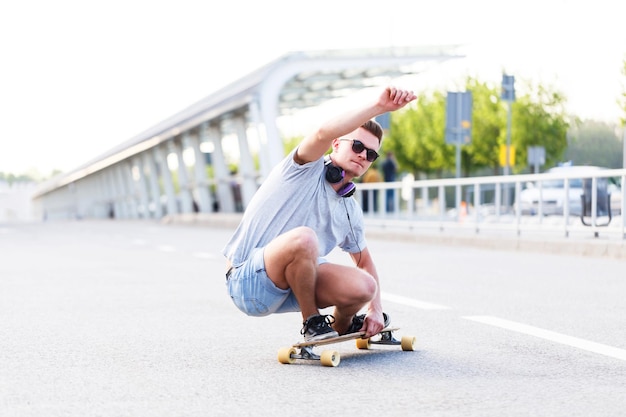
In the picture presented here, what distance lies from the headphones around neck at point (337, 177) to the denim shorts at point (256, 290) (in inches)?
18.8

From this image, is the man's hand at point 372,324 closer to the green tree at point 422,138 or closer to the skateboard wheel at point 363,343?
the skateboard wheel at point 363,343

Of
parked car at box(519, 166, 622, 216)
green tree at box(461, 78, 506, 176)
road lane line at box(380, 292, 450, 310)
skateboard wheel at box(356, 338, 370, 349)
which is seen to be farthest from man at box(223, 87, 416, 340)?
green tree at box(461, 78, 506, 176)

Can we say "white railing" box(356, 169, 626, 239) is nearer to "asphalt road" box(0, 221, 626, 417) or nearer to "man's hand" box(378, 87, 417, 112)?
"asphalt road" box(0, 221, 626, 417)

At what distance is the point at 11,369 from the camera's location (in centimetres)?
561

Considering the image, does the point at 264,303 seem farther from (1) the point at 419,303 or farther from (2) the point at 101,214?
(2) the point at 101,214

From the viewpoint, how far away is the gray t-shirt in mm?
5602

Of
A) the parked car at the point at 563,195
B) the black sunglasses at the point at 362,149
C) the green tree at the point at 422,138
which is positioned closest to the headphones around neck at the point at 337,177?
the black sunglasses at the point at 362,149

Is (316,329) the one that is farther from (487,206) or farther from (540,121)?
(540,121)

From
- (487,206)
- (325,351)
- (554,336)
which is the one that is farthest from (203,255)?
(325,351)

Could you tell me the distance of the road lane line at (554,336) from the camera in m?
6.25

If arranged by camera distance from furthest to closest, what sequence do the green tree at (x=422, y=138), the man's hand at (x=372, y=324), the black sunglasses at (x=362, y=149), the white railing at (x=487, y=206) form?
the green tree at (x=422, y=138) < the white railing at (x=487, y=206) < the man's hand at (x=372, y=324) < the black sunglasses at (x=362, y=149)

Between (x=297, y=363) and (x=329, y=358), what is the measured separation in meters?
0.27

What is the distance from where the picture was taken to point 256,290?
18.9 feet

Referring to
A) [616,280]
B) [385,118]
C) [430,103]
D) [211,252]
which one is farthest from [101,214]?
[616,280]
